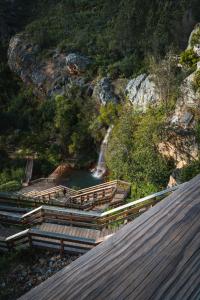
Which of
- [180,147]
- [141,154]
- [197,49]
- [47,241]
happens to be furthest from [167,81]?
[47,241]

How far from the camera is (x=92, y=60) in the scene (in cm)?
3050

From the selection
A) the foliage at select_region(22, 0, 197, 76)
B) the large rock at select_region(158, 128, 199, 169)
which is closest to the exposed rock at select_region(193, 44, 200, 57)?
the foliage at select_region(22, 0, 197, 76)

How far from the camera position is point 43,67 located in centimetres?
3322

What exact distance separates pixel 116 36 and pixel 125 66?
5354 mm

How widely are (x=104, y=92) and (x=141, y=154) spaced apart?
10.5 meters

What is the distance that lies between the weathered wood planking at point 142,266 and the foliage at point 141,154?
14.2 meters

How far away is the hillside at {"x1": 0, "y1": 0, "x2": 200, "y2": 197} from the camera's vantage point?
15.9 meters

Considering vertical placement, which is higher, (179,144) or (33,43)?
(33,43)

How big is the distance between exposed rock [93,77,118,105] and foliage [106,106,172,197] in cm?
658

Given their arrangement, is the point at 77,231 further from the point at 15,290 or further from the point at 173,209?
the point at 173,209

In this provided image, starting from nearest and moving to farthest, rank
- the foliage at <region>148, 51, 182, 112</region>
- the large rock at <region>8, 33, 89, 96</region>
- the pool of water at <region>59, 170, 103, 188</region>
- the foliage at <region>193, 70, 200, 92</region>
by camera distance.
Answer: the foliage at <region>193, 70, 200, 92</region>
the foliage at <region>148, 51, 182, 112</region>
the pool of water at <region>59, 170, 103, 188</region>
the large rock at <region>8, 33, 89, 96</region>

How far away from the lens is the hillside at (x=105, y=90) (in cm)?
1588

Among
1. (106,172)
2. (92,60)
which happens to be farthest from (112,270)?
(92,60)

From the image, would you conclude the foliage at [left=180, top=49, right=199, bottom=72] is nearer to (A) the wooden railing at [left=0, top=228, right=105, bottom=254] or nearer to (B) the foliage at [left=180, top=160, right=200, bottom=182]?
(B) the foliage at [left=180, top=160, right=200, bottom=182]
